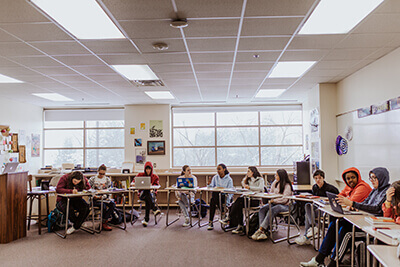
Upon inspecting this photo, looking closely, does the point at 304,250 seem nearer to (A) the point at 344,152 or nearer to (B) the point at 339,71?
(A) the point at 344,152

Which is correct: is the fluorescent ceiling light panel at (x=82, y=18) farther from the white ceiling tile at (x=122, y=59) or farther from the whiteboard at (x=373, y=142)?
the whiteboard at (x=373, y=142)

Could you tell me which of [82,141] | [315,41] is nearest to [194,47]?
[315,41]

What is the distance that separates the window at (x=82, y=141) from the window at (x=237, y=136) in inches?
74.5

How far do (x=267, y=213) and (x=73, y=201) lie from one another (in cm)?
378

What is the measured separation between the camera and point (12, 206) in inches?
219

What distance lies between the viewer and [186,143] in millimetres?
9844

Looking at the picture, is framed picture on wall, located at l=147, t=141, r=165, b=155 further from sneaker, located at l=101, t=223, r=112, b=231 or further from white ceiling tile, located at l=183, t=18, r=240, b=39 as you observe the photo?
white ceiling tile, located at l=183, t=18, r=240, b=39

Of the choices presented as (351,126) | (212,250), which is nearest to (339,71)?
(351,126)

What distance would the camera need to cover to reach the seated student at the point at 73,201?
19.9 feet

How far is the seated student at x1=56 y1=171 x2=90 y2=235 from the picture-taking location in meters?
6.06

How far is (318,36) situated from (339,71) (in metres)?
2.13

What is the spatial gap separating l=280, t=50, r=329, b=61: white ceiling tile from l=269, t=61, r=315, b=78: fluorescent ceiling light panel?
296 mm

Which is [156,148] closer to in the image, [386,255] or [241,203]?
[241,203]

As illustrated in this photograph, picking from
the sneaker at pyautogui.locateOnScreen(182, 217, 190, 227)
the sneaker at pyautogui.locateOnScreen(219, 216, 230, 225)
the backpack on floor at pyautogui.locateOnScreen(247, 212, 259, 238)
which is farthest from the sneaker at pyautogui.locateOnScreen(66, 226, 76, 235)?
the backpack on floor at pyautogui.locateOnScreen(247, 212, 259, 238)
